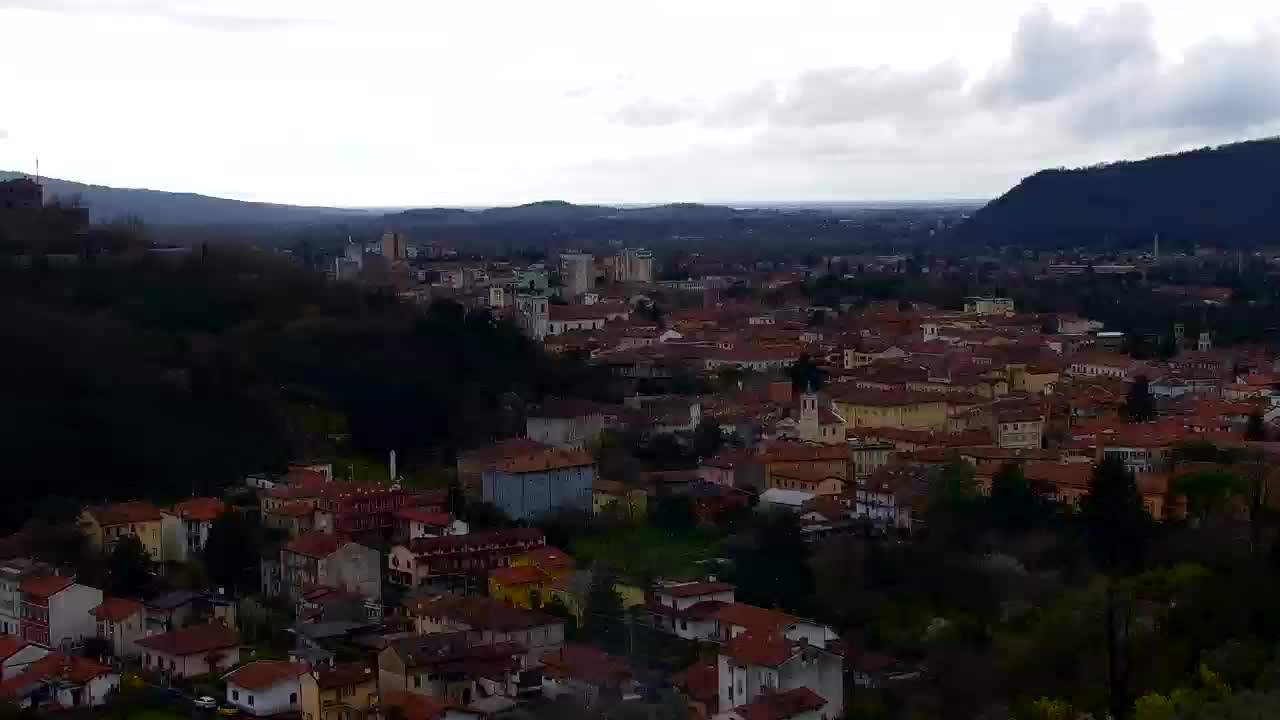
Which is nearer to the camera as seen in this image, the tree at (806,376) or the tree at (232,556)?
the tree at (232,556)

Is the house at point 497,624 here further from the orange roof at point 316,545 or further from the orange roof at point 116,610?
the orange roof at point 116,610

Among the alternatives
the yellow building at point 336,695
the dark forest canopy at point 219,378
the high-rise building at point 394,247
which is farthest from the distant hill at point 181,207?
the yellow building at point 336,695

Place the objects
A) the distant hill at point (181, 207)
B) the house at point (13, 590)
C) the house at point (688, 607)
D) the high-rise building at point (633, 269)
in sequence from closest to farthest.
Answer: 1. the house at point (688, 607)
2. the house at point (13, 590)
3. the high-rise building at point (633, 269)
4. the distant hill at point (181, 207)

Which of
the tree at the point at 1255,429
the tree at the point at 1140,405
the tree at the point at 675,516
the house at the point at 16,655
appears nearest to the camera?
the house at the point at 16,655

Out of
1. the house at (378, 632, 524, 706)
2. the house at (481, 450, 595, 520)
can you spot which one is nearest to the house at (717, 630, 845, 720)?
the house at (378, 632, 524, 706)

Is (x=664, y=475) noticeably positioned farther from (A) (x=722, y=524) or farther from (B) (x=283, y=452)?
(B) (x=283, y=452)

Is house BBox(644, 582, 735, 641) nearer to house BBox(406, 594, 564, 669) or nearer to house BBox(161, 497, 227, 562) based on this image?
house BBox(406, 594, 564, 669)

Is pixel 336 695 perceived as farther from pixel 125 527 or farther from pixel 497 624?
pixel 125 527

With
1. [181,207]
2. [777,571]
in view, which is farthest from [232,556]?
[181,207]
